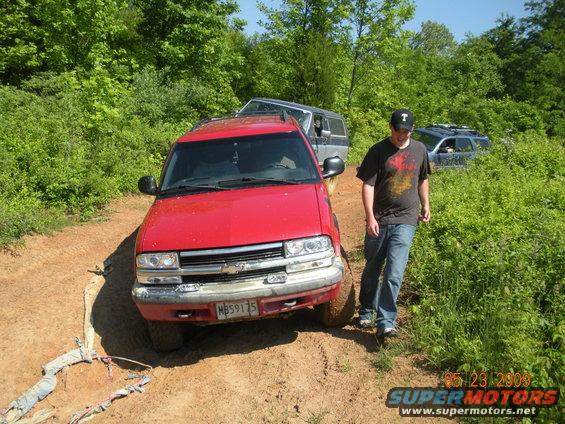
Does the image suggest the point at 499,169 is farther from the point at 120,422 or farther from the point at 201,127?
the point at 120,422

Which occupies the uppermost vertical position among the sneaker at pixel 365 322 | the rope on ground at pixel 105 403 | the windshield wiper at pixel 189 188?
the windshield wiper at pixel 189 188

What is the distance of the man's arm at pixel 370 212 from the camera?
416 centimetres

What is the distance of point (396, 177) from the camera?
4254 millimetres

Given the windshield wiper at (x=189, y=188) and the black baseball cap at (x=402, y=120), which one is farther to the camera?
the windshield wiper at (x=189, y=188)

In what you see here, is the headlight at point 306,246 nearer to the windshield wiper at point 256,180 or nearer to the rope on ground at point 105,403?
the windshield wiper at point 256,180

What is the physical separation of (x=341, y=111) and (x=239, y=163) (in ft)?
62.6

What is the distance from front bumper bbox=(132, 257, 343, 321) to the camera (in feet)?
12.6

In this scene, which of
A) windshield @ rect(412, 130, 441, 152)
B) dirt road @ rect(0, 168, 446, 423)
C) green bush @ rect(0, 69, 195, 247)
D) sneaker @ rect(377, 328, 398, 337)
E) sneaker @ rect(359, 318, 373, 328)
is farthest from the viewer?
windshield @ rect(412, 130, 441, 152)

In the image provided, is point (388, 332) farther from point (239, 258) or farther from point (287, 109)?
point (287, 109)

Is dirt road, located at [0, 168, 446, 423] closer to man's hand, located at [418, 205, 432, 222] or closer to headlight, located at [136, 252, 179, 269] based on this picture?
headlight, located at [136, 252, 179, 269]
